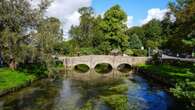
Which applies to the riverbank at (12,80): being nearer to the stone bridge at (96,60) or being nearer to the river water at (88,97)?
the river water at (88,97)

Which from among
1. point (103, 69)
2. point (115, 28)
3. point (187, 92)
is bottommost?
point (103, 69)

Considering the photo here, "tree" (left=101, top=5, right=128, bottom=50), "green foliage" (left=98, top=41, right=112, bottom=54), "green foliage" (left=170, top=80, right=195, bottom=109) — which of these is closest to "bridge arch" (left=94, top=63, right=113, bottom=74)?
"green foliage" (left=98, top=41, right=112, bottom=54)

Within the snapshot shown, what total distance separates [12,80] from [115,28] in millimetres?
59912

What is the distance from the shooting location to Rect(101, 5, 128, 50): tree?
352 feet

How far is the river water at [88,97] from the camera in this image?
3975 cm

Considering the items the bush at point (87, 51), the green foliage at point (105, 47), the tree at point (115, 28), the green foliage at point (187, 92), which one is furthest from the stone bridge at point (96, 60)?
the green foliage at point (187, 92)

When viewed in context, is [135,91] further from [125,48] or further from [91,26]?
[91,26]

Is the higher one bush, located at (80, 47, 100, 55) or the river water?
bush, located at (80, 47, 100, 55)

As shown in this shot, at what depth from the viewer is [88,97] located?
4634cm

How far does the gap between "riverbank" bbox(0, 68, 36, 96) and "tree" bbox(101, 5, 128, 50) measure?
51.1m

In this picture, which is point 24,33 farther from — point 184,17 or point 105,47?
point 105,47

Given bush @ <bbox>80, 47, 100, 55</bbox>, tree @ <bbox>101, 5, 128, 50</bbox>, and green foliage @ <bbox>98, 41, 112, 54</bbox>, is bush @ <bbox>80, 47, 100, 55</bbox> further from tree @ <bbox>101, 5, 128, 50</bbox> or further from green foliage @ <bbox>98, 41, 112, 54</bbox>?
tree @ <bbox>101, 5, 128, 50</bbox>

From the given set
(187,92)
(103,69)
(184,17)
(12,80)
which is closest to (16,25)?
(12,80)

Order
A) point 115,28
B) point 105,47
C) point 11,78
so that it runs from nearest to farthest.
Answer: point 11,78, point 105,47, point 115,28
